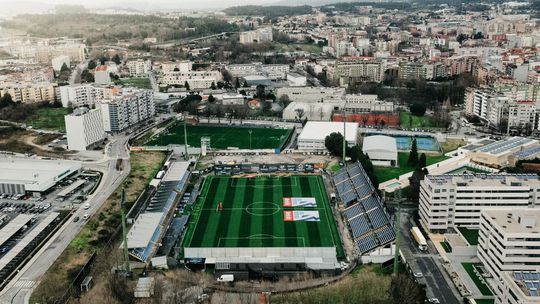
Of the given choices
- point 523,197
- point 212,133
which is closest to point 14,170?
point 212,133

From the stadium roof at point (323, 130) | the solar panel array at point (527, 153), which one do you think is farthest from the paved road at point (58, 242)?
the solar panel array at point (527, 153)

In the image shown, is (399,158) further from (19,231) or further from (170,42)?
(170,42)

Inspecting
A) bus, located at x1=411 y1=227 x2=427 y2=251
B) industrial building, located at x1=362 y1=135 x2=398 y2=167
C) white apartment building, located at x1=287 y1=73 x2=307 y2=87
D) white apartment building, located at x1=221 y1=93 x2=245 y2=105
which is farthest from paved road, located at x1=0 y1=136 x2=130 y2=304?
white apartment building, located at x1=287 y1=73 x2=307 y2=87

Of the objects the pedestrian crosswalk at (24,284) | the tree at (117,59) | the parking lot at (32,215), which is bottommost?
the pedestrian crosswalk at (24,284)

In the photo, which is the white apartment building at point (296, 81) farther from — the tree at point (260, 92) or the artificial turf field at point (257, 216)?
the artificial turf field at point (257, 216)

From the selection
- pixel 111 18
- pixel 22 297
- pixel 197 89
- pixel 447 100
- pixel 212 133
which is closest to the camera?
pixel 22 297

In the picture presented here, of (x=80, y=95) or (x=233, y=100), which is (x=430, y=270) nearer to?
(x=233, y=100)
